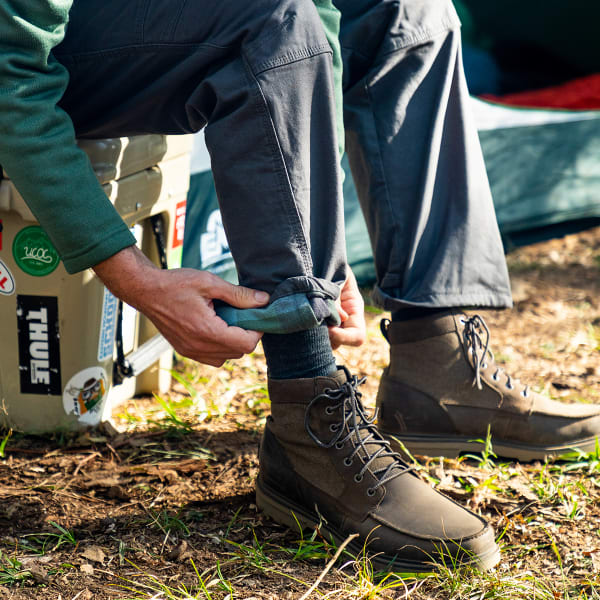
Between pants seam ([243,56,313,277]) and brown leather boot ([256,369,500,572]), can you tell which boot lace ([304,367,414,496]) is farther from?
pants seam ([243,56,313,277])

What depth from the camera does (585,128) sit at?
253 centimetres

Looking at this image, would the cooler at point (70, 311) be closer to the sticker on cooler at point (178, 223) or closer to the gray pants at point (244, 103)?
the sticker on cooler at point (178, 223)

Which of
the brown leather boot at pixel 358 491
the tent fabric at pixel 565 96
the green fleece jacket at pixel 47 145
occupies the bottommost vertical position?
the brown leather boot at pixel 358 491

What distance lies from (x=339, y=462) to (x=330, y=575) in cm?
15

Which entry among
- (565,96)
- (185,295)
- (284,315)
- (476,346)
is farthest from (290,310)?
(565,96)

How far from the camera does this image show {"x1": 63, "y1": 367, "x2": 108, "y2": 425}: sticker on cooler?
1316 mm

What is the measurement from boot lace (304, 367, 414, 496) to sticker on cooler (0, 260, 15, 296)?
581 millimetres

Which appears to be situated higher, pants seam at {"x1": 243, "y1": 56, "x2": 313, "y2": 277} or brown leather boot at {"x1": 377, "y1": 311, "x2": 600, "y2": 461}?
pants seam at {"x1": 243, "y1": 56, "x2": 313, "y2": 277}

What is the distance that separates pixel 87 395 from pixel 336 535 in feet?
1.78

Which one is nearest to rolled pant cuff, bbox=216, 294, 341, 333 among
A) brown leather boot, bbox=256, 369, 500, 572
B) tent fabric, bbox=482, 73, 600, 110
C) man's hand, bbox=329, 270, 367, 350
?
brown leather boot, bbox=256, 369, 500, 572

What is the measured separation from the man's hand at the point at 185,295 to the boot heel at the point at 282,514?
28 cm

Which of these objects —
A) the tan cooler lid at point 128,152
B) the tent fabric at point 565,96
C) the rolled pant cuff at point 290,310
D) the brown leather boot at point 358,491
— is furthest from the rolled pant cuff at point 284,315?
the tent fabric at point 565,96

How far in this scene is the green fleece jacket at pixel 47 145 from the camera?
0.85m

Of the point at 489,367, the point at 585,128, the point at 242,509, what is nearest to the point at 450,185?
the point at 489,367
